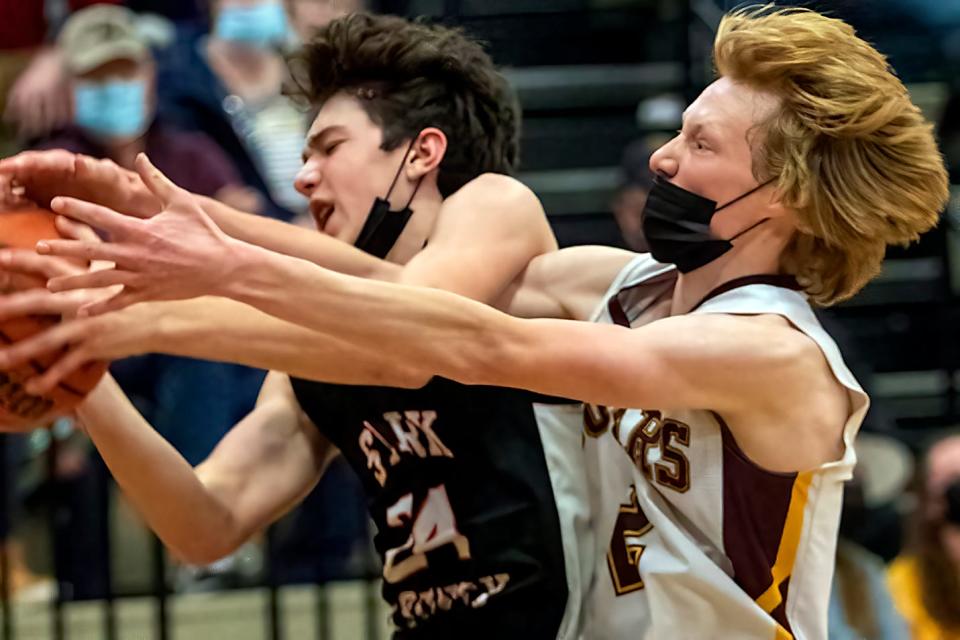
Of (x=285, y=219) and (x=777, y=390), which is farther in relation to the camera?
(x=285, y=219)

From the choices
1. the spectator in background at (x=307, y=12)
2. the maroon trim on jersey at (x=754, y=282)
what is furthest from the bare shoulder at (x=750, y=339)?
the spectator in background at (x=307, y=12)

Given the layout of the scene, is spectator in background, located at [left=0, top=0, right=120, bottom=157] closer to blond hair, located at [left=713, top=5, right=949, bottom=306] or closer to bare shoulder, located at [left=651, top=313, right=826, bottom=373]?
blond hair, located at [left=713, top=5, right=949, bottom=306]

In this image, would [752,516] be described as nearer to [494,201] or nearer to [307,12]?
[494,201]

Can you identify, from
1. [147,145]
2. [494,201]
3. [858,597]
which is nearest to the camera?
[494,201]

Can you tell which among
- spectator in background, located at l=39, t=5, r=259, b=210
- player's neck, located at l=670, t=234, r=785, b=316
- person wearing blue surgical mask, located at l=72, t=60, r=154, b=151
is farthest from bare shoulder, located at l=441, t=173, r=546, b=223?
person wearing blue surgical mask, located at l=72, t=60, r=154, b=151

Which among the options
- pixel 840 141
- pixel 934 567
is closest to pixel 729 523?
pixel 840 141

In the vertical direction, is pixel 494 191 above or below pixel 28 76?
above

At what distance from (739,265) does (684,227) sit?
12 centimetres

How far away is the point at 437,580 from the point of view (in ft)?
8.77

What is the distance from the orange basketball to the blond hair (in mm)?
1166

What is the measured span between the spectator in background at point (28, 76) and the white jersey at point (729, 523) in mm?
2885

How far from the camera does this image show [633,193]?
15.4ft

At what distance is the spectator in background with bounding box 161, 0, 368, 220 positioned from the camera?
4746 mm

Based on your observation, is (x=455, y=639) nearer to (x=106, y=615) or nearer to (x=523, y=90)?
(x=106, y=615)
